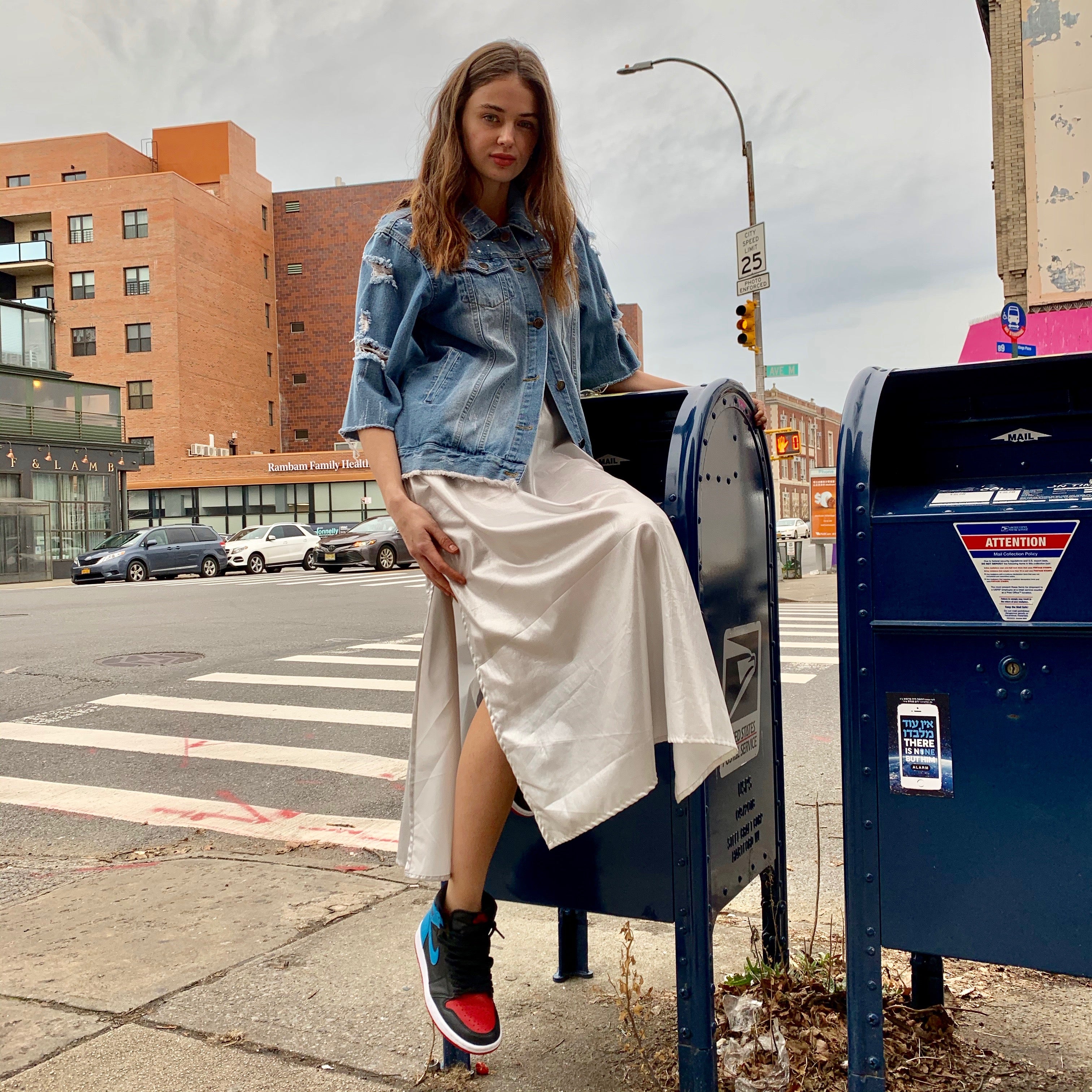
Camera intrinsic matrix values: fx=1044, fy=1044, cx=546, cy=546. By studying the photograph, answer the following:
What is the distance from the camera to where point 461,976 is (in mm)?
2207

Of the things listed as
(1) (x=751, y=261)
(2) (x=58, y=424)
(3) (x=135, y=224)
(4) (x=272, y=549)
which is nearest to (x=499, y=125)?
(1) (x=751, y=261)

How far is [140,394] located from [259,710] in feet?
Result: 160

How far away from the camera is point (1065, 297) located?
1912 cm

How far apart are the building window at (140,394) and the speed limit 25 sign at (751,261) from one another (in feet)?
139

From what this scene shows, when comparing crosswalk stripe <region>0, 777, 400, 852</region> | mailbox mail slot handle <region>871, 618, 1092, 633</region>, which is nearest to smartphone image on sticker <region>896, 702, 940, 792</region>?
mailbox mail slot handle <region>871, 618, 1092, 633</region>

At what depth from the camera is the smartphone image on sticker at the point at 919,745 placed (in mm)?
1989

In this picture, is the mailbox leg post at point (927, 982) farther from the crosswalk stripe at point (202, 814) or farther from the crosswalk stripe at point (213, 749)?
the crosswalk stripe at point (213, 749)

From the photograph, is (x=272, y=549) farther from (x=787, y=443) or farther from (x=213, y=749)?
(x=213, y=749)

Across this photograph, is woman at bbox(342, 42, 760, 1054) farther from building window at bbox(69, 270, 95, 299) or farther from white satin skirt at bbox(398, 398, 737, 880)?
building window at bbox(69, 270, 95, 299)

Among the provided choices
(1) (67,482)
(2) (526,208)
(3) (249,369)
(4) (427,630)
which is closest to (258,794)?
(4) (427,630)

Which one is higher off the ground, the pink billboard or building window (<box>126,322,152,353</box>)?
building window (<box>126,322,152,353</box>)

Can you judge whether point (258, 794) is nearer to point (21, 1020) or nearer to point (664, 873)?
point (21, 1020)

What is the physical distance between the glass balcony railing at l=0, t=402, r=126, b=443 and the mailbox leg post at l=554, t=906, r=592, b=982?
109 feet

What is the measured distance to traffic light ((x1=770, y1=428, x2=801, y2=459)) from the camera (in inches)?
670
